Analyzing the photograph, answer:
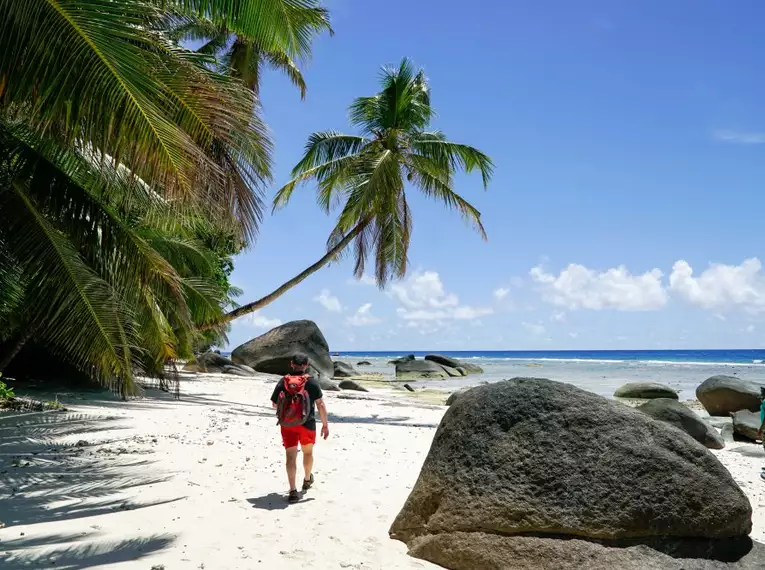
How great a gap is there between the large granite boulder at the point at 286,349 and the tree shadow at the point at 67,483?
1673cm

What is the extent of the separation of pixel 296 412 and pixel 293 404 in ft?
0.27

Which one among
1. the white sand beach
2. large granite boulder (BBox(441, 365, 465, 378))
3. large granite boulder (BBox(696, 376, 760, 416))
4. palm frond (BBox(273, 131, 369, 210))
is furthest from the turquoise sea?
the white sand beach

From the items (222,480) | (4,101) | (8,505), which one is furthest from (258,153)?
(8,505)

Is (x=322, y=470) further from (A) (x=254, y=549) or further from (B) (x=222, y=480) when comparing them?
(A) (x=254, y=549)

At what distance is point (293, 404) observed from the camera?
628 cm

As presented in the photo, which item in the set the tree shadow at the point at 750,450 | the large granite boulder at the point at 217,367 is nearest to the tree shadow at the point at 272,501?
the tree shadow at the point at 750,450

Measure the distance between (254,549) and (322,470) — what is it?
264 centimetres

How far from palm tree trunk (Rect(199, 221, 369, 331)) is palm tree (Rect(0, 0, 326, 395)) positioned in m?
7.81

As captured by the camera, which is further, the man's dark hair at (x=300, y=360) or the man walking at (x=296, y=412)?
the man's dark hair at (x=300, y=360)

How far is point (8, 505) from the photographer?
18.5 ft

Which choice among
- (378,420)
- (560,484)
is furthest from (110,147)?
(378,420)

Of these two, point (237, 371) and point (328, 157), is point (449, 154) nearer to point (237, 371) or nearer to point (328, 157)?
point (328, 157)

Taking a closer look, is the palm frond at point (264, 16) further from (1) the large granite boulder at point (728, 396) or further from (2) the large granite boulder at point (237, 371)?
(2) the large granite boulder at point (237, 371)

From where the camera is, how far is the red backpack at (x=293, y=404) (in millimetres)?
6262
